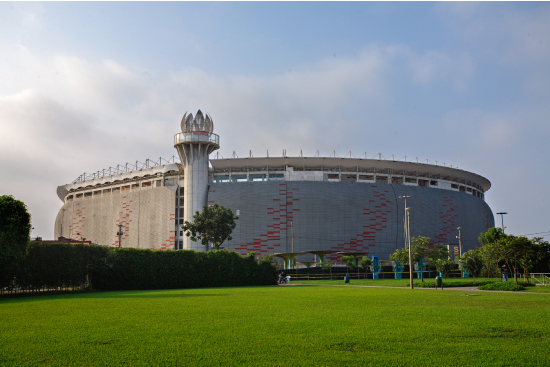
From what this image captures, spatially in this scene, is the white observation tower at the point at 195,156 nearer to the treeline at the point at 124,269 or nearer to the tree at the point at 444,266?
the treeline at the point at 124,269

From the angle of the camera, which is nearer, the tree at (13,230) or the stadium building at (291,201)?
the tree at (13,230)

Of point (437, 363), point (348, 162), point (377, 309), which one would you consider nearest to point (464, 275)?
point (348, 162)

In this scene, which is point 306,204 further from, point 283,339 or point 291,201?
point 283,339

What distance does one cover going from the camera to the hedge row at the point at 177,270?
32.7 m

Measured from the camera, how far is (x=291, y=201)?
7781 centimetres

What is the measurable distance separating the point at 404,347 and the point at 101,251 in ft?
96.3

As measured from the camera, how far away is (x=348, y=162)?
8225cm

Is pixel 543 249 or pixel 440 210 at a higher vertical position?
pixel 440 210

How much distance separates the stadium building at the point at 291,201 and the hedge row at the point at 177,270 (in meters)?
36.5

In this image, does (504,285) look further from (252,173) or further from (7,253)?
(252,173)

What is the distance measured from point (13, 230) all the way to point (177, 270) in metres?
15.2

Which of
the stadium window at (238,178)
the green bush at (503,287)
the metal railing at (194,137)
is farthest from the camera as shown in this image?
the stadium window at (238,178)

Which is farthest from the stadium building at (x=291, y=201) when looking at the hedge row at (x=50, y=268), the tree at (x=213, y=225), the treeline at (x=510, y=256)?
the hedge row at (x=50, y=268)

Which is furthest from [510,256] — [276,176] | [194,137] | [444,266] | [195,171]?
[195,171]
